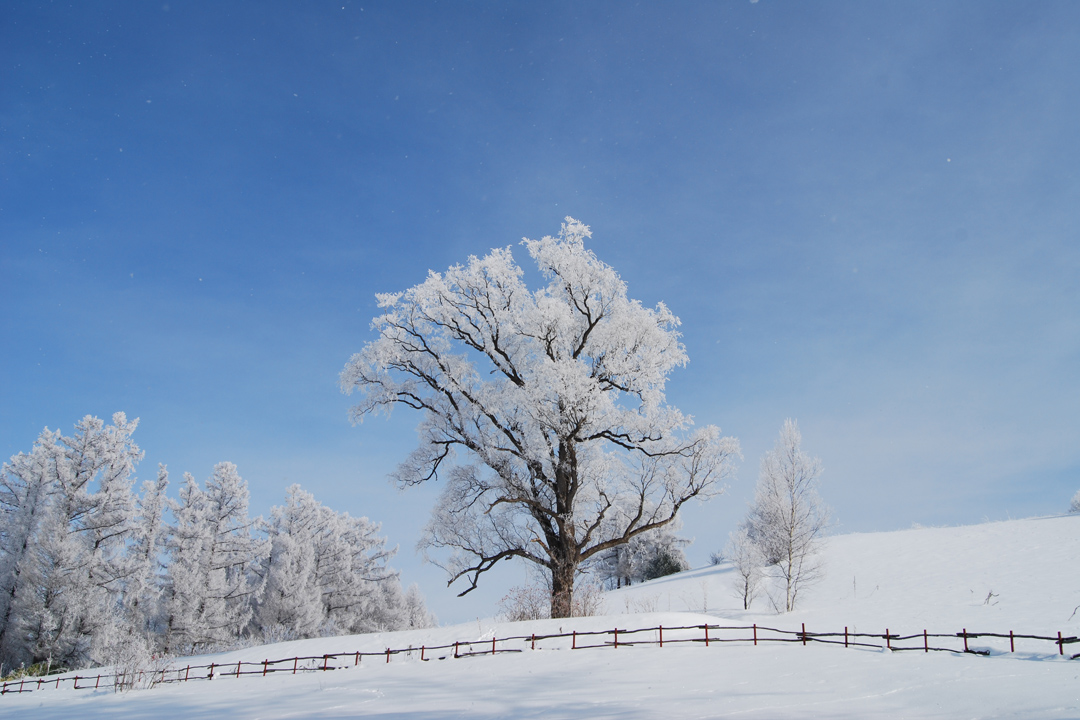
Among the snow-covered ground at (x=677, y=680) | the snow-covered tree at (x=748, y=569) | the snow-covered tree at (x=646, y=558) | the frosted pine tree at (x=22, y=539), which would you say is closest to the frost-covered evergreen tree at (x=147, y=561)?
the frosted pine tree at (x=22, y=539)

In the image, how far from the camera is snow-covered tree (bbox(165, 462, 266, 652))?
30.2 metres

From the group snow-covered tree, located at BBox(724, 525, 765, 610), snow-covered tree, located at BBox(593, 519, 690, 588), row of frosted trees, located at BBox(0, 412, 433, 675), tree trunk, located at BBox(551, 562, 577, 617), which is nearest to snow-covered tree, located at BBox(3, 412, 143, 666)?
row of frosted trees, located at BBox(0, 412, 433, 675)

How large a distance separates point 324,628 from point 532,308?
2946 cm

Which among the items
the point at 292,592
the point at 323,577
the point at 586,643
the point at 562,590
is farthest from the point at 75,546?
the point at 586,643

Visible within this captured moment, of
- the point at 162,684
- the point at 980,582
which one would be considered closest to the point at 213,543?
the point at 162,684

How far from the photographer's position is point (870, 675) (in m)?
8.48

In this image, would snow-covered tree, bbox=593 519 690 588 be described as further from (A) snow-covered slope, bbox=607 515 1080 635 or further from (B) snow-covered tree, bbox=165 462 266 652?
(B) snow-covered tree, bbox=165 462 266 652

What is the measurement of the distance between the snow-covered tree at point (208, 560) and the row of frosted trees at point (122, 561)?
0.06 meters

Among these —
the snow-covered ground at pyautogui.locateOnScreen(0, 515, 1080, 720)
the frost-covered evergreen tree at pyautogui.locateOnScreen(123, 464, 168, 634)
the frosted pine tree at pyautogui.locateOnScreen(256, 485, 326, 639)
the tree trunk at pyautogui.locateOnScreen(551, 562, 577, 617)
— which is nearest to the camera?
the snow-covered ground at pyautogui.locateOnScreen(0, 515, 1080, 720)

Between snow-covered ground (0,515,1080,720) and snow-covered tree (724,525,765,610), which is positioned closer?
snow-covered ground (0,515,1080,720)

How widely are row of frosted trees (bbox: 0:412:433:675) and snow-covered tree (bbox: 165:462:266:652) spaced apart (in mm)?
63

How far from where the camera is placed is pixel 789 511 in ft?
78.7

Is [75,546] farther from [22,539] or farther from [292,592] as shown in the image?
[292,592]

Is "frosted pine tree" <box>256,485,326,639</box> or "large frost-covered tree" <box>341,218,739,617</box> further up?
"large frost-covered tree" <box>341,218,739,617</box>
